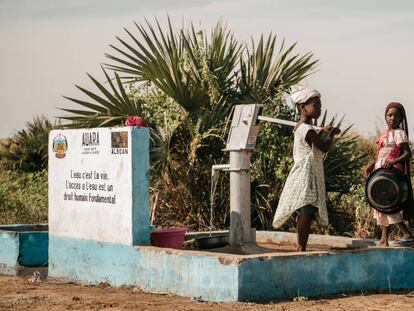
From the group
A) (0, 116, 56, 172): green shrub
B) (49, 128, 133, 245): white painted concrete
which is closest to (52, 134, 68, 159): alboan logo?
(49, 128, 133, 245): white painted concrete

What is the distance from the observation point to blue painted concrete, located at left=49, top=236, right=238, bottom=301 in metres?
8.16

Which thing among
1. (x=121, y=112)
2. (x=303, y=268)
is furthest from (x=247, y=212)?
(x=121, y=112)

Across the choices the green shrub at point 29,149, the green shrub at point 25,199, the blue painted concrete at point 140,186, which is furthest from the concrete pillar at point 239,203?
the green shrub at point 29,149

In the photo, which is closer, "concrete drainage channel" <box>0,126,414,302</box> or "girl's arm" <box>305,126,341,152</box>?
"concrete drainage channel" <box>0,126,414,302</box>

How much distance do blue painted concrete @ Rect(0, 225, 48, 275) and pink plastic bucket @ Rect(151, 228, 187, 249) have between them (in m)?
2.39

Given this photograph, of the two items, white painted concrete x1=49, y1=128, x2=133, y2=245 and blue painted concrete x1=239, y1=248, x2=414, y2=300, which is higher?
white painted concrete x1=49, y1=128, x2=133, y2=245

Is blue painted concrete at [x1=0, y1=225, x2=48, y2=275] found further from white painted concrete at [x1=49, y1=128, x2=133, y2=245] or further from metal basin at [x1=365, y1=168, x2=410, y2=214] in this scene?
metal basin at [x1=365, y1=168, x2=410, y2=214]

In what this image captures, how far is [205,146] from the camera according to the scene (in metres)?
13.3

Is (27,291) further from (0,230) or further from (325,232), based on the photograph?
(325,232)

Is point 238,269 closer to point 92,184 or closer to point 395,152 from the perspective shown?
point 92,184

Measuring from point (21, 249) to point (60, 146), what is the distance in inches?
63.1

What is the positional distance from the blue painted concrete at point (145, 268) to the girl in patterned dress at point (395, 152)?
84.8 inches

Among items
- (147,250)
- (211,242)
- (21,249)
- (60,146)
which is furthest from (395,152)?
(21,249)

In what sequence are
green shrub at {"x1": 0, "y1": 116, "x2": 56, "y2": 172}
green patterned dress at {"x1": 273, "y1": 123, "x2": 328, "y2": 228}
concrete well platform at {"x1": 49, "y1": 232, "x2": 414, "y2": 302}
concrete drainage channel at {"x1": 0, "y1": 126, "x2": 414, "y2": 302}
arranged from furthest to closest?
green shrub at {"x1": 0, "y1": 116, "x2": 56, "y2": 172}, green patterned dress at {"x1": 273, "y1": 123, "x2": 328, "y2": 228}, concrete drainage channel at {"x1": 0, "y1": 126, "x2": 414, "y2": 302}, concrete well platform at {"x1": 49, "y1": 232, "x2": 414, "y2": 302}
